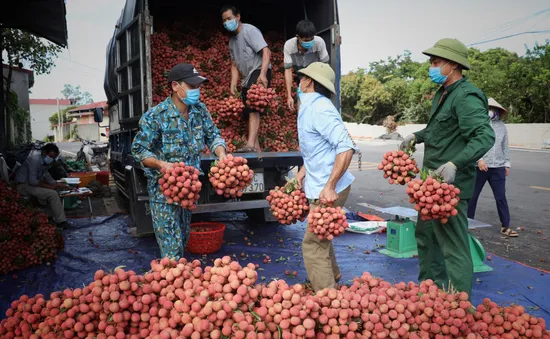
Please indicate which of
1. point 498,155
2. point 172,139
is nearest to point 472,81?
point 498,155

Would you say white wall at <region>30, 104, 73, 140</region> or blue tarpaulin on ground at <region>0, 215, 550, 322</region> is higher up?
white wall at <region>30, 104, 73, 140</region>

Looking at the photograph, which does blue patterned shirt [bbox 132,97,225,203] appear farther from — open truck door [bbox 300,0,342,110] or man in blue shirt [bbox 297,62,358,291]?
open truck door [bbox 300,0,342,110]

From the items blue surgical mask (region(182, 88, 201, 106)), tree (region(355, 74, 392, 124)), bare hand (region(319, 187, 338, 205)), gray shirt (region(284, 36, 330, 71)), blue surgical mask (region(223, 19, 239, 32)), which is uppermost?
tree (region(355, 74, 392, 124))

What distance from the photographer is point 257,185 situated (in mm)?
5504

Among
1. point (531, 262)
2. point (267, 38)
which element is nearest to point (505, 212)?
point (531, 262)

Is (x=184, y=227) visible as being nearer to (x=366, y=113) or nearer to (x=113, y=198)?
(x=113, y=198)

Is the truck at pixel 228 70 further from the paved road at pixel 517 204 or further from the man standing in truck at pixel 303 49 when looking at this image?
the paved road at pixel 517 204

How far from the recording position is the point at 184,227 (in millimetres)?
3707

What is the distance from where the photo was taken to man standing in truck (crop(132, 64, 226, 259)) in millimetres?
3408

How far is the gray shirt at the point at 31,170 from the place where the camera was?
6.52 m

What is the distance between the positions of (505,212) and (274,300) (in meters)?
5.48

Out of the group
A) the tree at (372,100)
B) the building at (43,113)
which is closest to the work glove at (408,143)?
the tree at (372,100)

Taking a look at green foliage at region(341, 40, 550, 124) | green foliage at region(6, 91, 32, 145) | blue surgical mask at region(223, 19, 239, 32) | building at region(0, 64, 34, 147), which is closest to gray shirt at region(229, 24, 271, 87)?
blue surgical mask at region(223, 19, 239, 32)

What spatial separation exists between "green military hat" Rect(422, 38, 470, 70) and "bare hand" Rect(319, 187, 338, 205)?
4.60ft
